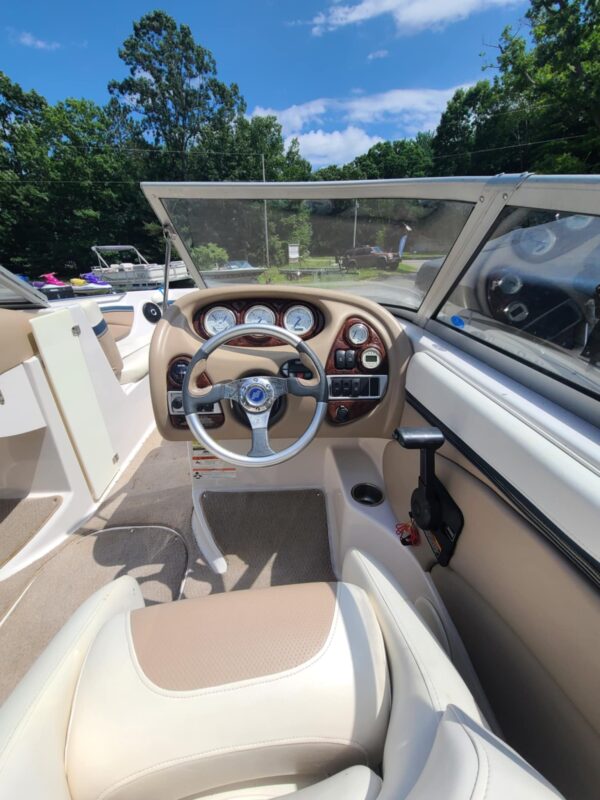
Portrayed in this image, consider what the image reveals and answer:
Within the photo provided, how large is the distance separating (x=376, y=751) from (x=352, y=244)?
1660mm

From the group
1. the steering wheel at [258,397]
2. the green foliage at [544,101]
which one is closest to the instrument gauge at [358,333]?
the steering wheel at [258,397]

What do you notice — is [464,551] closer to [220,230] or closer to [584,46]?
[220,230]

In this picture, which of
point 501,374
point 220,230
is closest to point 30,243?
point 220,230

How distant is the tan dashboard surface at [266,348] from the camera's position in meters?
1.33

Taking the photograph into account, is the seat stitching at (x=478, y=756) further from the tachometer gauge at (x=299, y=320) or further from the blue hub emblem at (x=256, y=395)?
the tachometer gauge at (x=299, y=320)

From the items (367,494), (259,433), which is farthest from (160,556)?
(367,494)

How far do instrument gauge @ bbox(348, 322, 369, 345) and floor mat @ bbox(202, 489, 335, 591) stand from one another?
0.91 meters

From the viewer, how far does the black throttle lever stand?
0.97m

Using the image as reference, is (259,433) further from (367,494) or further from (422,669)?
(422,669)

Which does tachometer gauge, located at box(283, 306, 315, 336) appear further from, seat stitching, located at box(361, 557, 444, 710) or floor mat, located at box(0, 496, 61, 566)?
floor mat, located at box(0, 496, 61, 566)

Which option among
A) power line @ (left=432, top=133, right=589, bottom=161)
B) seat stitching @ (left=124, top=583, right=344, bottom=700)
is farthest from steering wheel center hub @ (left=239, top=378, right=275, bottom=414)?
power line @ (left=432, top=133, right=589, bottom=161)

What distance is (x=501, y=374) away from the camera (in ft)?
3.51

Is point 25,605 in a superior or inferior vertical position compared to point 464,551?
inferior

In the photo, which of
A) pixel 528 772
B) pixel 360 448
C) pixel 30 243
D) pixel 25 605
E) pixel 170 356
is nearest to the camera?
pixel 528 772
